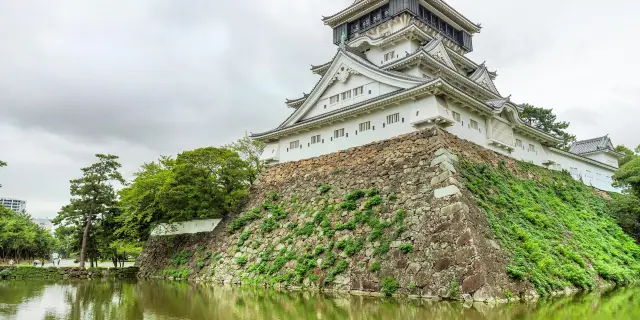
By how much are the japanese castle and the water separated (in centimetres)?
803

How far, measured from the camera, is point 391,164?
1758cm

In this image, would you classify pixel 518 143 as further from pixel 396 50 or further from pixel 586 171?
pixel 586 171

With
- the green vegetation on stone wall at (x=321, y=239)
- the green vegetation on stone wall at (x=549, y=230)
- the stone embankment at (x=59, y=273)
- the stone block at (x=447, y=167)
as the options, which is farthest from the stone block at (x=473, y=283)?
the stone embankment at (x=59, y=273)

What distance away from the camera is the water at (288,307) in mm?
9961

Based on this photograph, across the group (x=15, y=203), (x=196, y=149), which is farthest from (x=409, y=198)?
(x=15, y=203)

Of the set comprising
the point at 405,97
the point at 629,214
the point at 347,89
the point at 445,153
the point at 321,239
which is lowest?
the point at 321,239

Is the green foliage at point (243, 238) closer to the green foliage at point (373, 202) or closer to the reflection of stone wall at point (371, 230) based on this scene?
the reflection of stone wall at point (371, 230)

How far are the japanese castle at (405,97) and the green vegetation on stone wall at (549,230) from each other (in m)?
1.96

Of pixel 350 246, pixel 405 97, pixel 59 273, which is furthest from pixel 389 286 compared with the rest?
pixel 59 273

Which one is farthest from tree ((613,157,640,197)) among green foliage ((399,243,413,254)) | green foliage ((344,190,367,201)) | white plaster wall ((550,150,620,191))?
green foliage ((399,243,413,254))

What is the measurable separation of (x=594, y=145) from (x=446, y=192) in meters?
23.5

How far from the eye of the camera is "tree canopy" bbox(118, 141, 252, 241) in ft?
74.1

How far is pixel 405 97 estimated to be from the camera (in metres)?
18.1

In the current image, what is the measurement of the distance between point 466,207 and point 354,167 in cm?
607
